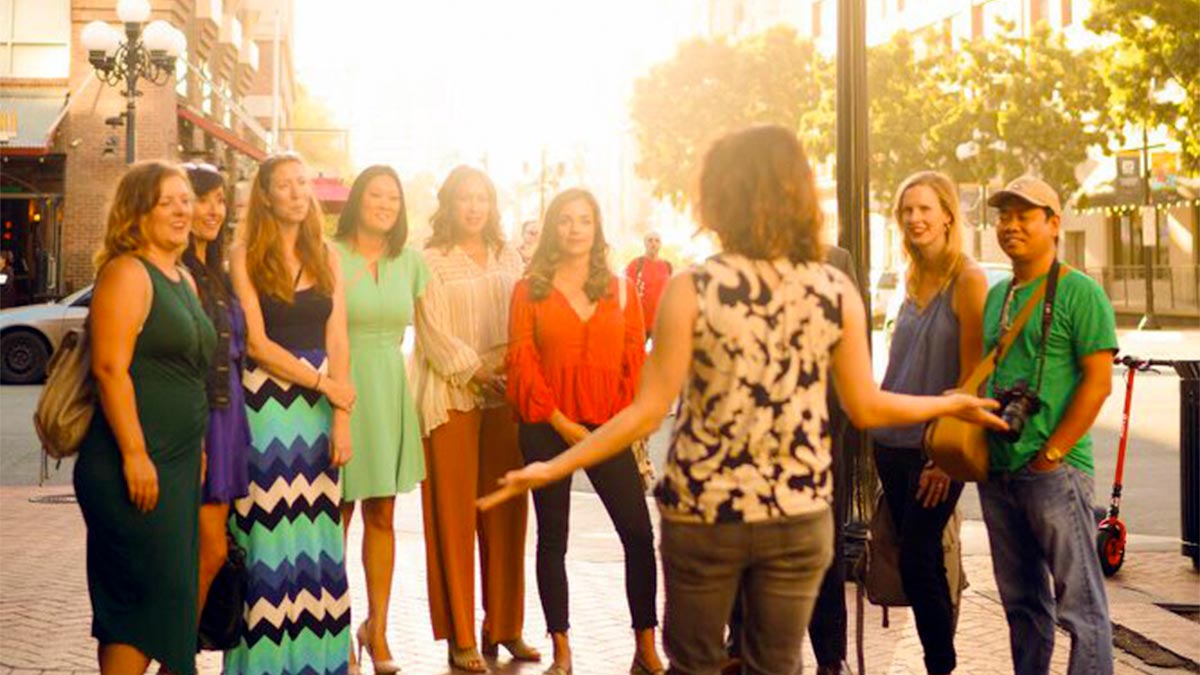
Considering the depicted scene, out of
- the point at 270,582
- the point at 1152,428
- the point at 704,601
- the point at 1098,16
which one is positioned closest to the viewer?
the point at 704,601

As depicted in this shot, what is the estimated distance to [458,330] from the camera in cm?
751

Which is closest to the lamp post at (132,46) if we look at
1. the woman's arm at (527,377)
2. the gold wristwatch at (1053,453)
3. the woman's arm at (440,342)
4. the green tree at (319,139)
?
the woman's arm at (440,342)

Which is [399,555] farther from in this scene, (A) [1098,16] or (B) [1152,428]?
(A) [1098,16]

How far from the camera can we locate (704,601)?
4125 mm

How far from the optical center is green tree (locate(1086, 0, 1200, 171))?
35.5 metres

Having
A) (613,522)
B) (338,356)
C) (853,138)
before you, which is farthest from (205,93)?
(338,356)

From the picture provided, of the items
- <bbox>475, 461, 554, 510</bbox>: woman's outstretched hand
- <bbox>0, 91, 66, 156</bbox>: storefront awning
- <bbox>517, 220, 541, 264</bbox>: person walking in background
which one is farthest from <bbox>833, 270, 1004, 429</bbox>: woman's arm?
<bbox>0, 91, 66, 156</bbox>: storefront awning

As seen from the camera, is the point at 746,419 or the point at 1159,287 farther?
the point at 1159,287

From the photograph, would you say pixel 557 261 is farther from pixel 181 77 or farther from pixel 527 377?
pixel 181 77

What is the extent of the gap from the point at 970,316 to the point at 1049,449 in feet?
2.47

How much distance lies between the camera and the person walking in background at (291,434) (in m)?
6.36

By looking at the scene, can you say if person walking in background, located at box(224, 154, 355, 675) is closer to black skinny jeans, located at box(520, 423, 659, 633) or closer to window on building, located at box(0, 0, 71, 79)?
black skinny jeans, located at box(520, 423, 659, 633)

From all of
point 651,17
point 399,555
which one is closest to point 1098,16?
point 399,555

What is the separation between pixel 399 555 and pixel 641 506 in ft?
11.6
